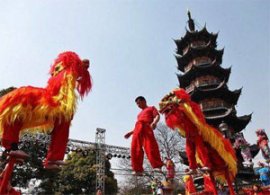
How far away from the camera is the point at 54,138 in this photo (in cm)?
383

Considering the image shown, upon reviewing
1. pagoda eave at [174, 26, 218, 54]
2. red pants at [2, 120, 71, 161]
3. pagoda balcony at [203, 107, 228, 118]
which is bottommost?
red pants at [2, 120, 71, 161]

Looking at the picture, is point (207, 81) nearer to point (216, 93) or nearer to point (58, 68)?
point (216, 93)

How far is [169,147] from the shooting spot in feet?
79.9

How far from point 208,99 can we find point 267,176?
8748mm

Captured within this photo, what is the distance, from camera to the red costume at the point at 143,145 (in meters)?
Answer: 5.02

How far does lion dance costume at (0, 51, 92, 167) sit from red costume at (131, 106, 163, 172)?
1.43 m

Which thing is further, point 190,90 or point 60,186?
point 190,90

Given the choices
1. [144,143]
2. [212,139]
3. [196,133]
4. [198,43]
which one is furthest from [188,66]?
[144,143]

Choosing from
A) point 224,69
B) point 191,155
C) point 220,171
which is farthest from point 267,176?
point 224,69

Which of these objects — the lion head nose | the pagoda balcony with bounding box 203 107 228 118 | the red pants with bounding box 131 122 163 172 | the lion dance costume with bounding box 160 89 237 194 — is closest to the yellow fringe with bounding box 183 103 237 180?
the lion dance costume with bounding box 160 89 237 194

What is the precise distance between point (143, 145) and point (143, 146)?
0.7 inches

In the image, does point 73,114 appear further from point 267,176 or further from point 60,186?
point 60,186

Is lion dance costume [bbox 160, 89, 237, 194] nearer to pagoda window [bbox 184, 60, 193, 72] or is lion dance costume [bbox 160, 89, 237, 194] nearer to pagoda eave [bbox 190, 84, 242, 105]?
pagoda eave [bbox 190, 84, 242, 105]

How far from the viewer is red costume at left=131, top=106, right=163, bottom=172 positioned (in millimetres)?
5017
